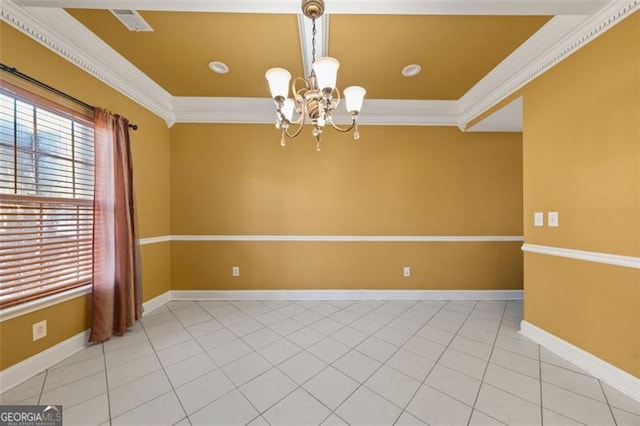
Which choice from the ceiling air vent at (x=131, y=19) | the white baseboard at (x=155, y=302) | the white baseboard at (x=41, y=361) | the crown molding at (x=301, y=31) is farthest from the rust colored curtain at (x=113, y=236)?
the ceiling air vent at (x=131, y=19)

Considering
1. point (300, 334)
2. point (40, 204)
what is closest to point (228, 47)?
point (40, 204)

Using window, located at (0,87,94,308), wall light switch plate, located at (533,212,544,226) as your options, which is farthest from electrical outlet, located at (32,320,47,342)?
wall light switch plate, located at (533,212,544,226)

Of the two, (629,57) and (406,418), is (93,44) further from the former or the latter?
(629,57)

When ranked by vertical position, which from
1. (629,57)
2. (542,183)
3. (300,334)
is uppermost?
(629,57)

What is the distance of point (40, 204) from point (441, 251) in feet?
13.7

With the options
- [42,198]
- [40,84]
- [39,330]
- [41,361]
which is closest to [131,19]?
[40,84]

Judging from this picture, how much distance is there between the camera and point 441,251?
326 centimetres

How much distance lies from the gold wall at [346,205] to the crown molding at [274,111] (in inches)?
4.5

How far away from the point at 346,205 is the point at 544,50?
2.40 metres

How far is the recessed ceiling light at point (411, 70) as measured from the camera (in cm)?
236

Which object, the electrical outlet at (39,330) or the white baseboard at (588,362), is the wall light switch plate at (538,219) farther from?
the electrical outlet at (39,330)

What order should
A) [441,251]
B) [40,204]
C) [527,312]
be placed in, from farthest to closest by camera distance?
[441,251], [527,312], [40,204]

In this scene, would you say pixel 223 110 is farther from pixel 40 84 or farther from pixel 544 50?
pixel 544 50

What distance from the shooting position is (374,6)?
156 centimetres
